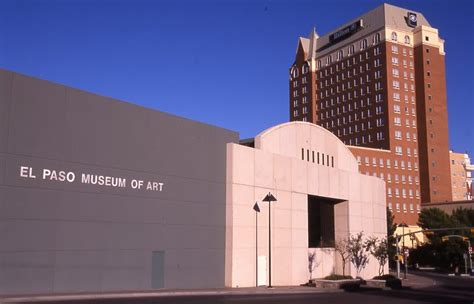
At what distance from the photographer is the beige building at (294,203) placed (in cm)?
4203

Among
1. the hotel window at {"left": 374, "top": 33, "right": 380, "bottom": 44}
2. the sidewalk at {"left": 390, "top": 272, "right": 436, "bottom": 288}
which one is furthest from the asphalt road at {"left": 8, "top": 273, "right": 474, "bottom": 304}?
the hotel window at {"left": 374, "top": 33, "right": 380, "bottom": 44}

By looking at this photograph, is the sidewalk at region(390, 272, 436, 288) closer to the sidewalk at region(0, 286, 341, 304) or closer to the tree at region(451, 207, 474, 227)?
the sidewalk at region(0, 286, 341, 304)

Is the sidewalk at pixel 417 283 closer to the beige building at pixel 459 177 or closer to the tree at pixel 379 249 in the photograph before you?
the tree at pixel 379 249

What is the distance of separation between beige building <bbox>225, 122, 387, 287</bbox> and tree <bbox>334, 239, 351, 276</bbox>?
632 millimetres

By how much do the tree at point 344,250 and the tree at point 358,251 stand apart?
Answer: 1.17 feet

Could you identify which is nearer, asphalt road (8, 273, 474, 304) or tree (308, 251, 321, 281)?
asphalt road (8, 273, 474, 304)

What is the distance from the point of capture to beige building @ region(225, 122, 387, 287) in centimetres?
4203

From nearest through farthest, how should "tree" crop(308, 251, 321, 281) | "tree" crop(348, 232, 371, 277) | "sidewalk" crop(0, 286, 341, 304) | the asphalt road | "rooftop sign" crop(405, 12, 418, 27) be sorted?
"sidewalk" crop(0, 286, 341, 304) < the asphalt road < "tree" crop(308, 251, 321, 281) < "tree" crop(348, 232, 371, 277) < "rooftop sign" crop(405, 12, 418, 27)

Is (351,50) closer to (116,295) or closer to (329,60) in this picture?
(329,60)

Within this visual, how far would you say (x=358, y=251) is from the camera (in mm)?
57875

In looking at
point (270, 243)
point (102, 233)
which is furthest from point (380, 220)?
point (102, 233)

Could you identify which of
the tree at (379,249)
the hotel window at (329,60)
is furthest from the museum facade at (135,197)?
the hotel window at (329,60)

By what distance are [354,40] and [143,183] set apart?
11340 centimetres

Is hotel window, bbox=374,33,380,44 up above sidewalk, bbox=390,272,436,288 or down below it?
above
